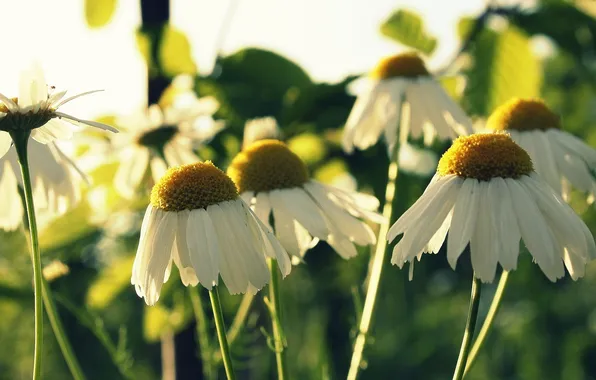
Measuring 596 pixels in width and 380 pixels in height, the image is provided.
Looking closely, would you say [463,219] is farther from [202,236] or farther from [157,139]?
[157,139]

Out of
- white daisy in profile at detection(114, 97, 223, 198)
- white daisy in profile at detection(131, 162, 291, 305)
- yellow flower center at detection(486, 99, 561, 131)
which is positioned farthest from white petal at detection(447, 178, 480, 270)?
white daisy in profile at detection(114, 97, 223, 198)

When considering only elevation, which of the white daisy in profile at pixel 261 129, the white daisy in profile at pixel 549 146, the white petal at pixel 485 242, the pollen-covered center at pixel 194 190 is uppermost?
the pollen-covered center at pixel 194 190

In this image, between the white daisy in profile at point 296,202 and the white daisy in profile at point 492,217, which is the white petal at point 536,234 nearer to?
the white daisy in profile at point 492,217

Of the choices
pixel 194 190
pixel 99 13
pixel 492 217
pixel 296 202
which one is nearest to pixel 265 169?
pixel 296 202

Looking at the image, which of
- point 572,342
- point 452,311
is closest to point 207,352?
point 572,342

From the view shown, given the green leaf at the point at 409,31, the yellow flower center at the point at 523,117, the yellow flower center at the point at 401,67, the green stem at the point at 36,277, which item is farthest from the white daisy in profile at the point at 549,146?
the green stem at the point at 36,277

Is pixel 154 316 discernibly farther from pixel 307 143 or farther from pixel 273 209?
pixel 273 209
